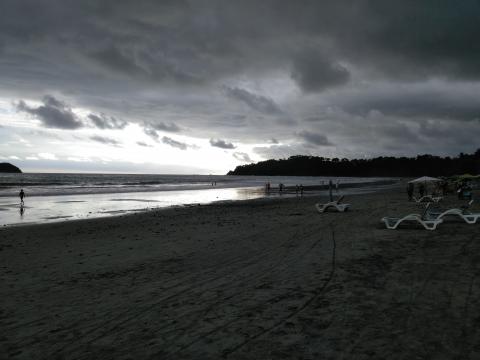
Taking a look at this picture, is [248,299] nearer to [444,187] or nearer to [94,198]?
[94,198]

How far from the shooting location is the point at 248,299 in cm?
595

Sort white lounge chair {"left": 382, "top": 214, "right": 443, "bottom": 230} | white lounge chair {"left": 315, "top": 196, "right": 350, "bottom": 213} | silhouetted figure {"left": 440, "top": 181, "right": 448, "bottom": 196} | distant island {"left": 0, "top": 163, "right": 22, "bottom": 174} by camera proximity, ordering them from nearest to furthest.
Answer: white lounge chair {"left": 382, "top": 214, "right": 443, "bottom": 230}
white lounge chair {"left": 315, "top": 196, "right": 350, "bottom": 213}
silhouetted figure {"left": 440, "top": 181, "right": 448, "bottom": 196}
distant island {"left": 0, "top": 163, "right": 22, "bottom": 174}

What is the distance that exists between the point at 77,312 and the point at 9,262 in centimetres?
551

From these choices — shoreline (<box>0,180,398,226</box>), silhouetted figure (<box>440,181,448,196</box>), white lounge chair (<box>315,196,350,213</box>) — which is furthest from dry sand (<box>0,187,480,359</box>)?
silhouetted figure (<box>440,181,448,196</box>)

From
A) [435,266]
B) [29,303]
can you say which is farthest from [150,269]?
[435,266]

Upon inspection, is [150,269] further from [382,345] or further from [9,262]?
[382,345]

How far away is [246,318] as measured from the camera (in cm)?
512

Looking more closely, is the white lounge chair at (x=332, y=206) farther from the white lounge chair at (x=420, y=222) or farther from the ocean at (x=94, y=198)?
the ocean at (x=94, y=198)

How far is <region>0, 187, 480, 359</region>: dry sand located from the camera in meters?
4.29

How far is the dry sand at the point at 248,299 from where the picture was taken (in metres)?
4.29

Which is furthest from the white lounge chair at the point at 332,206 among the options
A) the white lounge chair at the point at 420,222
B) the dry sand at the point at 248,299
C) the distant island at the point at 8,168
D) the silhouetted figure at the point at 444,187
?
the distant island at the point at 8,168

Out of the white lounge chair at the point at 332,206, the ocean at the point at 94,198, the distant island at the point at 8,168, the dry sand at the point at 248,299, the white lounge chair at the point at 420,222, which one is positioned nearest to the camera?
the dry sand at the point at 248,299

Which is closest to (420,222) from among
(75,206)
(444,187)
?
(75,206)

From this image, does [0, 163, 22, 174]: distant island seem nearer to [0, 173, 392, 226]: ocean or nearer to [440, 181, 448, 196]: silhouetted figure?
[0, 173, 392, 226]: ocean
